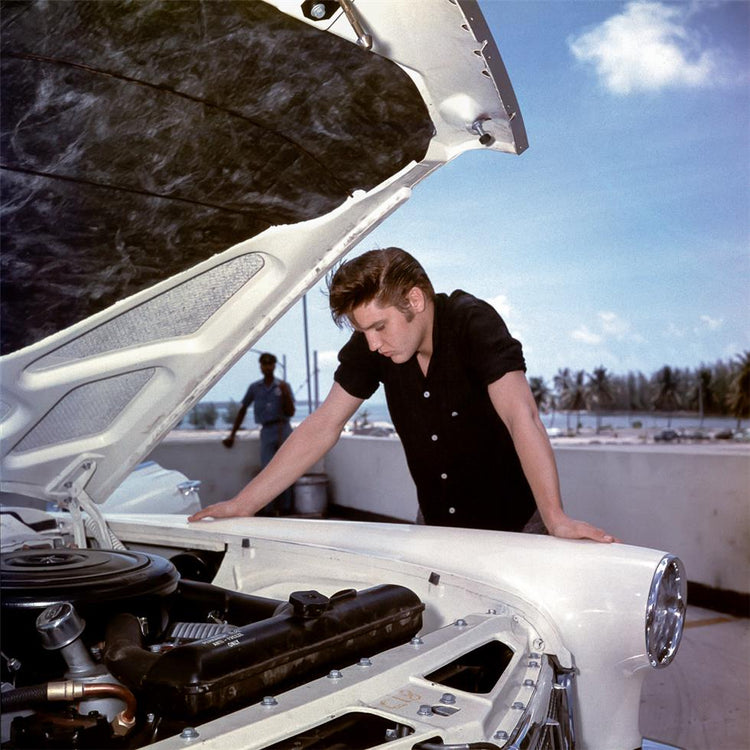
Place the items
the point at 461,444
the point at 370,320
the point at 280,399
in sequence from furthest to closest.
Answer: the point at 280,399 < the point at 461,444 < the point at 370,320

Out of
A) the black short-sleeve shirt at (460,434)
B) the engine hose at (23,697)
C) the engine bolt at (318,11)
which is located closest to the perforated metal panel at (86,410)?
the black short-sleeve shirt at (460,434)

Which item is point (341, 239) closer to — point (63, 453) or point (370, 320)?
point (370, 320)

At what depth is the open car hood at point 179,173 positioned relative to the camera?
956 mm

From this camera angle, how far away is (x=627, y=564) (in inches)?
50.3

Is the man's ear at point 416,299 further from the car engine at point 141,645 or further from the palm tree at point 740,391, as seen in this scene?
the palm tree at point 740,391

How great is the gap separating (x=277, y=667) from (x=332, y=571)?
23.0 inches

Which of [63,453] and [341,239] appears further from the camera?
[63,453]

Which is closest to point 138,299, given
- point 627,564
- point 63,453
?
point 63,453

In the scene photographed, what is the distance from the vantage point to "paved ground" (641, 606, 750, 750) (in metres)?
2.43

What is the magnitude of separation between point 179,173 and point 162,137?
9 cm

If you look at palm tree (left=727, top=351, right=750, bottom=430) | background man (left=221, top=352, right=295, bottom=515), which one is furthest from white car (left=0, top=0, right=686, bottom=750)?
palm tree (left=727, top=351, right=750, bottom=430)

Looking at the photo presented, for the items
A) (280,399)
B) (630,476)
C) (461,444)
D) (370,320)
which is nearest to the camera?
(370,320)

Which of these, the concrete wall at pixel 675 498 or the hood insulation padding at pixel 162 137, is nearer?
the hood insulation padding at pixel 162 137

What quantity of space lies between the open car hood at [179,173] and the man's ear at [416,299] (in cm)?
27
